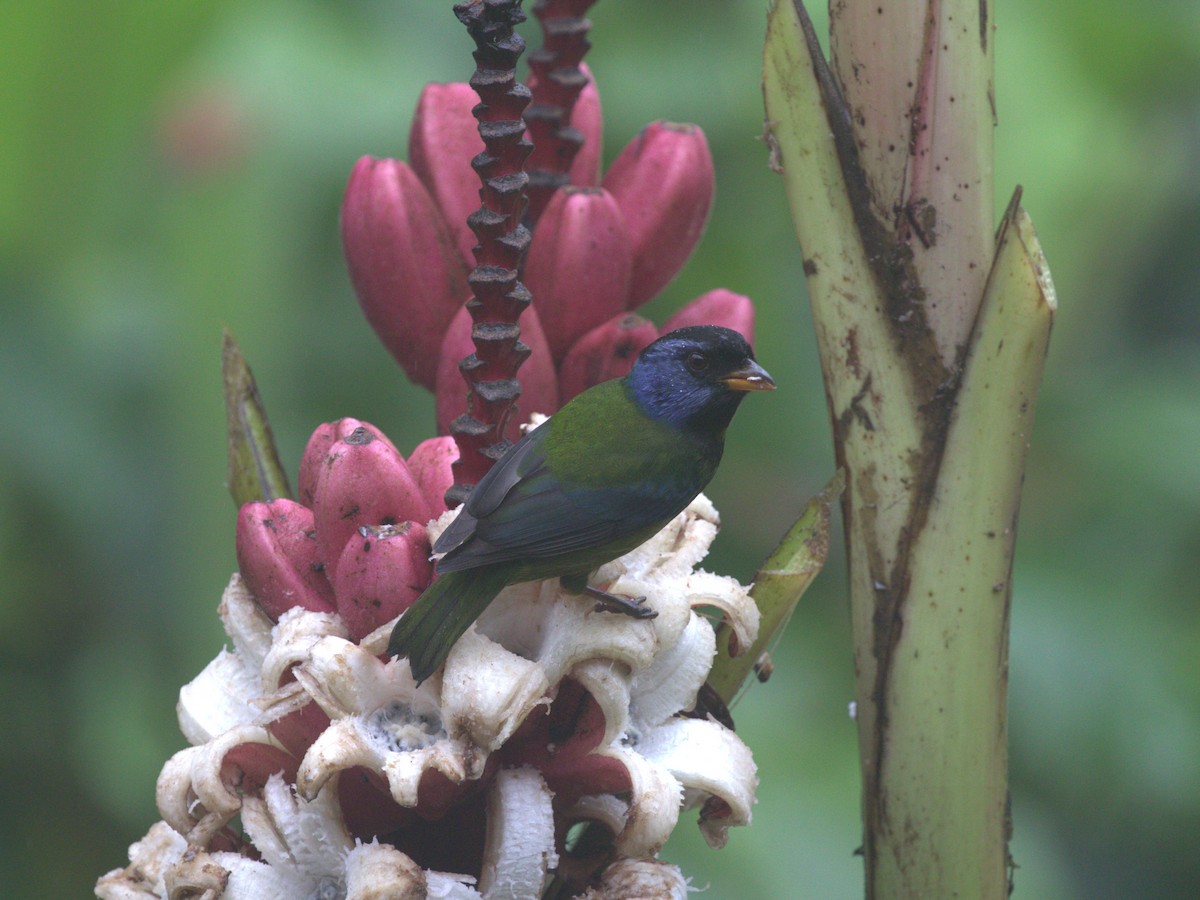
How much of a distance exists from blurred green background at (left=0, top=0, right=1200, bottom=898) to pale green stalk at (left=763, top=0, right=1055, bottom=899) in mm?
981

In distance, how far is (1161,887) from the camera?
2465 mm

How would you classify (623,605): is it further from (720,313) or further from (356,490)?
(720,313)

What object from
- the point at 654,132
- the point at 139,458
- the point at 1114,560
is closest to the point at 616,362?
the point at 654,132

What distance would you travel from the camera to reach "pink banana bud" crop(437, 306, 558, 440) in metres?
1.08

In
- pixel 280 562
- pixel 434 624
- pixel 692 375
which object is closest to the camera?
pixel 434 624

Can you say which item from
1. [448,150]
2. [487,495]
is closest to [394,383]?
[448,150]

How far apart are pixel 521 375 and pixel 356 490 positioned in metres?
0.23

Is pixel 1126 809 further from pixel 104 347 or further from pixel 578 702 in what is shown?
pixel 104 347

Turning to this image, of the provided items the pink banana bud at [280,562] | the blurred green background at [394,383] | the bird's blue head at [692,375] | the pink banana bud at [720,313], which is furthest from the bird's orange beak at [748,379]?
the blurred green background at [394,383]

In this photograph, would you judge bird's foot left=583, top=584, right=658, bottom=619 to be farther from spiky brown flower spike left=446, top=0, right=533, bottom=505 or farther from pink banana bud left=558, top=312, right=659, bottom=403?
pink banana bud left=558, top=312, right=659, bottom=403

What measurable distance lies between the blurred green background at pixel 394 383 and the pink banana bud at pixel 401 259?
2.73 feet

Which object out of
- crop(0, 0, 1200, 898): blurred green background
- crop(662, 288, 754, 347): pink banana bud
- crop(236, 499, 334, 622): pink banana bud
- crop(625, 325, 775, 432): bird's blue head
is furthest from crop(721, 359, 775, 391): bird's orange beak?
crop(0, 0, 1200, 898): blurred green background

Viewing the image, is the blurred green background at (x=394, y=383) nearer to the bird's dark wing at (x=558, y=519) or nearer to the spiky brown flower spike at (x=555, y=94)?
the spiky brown flower spike at (x=555, y=94)

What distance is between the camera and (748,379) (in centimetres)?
105
